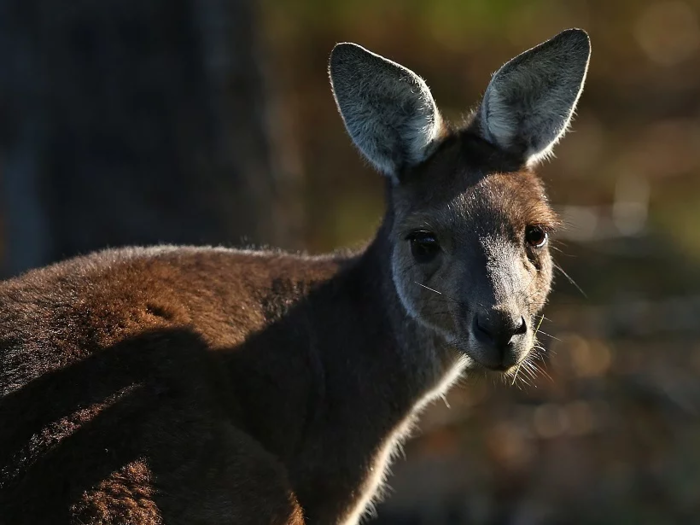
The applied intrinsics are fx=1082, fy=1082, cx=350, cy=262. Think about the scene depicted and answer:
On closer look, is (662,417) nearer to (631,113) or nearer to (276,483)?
(276,483)

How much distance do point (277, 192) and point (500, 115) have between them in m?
4.19

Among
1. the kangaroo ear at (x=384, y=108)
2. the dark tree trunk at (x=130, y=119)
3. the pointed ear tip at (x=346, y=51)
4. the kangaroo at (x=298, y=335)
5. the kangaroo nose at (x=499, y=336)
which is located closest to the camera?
the kangaroo at (x=298, y=335)

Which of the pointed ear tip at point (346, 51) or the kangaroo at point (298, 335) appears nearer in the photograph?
the kangaroo at point (298, 335)

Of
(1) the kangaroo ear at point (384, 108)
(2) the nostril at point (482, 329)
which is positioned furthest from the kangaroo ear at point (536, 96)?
(2) the nostril at point (482, 329)

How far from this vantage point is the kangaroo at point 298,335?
523 cm

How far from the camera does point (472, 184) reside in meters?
6.12

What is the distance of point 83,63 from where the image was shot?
9602mm

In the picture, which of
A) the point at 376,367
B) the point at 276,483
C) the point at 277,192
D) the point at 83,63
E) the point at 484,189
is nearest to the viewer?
the point at 276,483

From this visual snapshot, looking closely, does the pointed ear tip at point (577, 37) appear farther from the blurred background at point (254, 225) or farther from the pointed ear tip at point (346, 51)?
the blurred background at point (254, 225)

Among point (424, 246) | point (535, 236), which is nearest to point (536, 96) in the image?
point (535, 236)

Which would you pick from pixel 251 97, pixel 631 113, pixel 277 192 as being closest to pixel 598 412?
pixel 277 192

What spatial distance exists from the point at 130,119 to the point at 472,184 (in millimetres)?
4498

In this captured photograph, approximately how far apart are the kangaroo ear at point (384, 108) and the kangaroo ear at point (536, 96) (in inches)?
14.1

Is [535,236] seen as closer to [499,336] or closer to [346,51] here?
[499,336]
